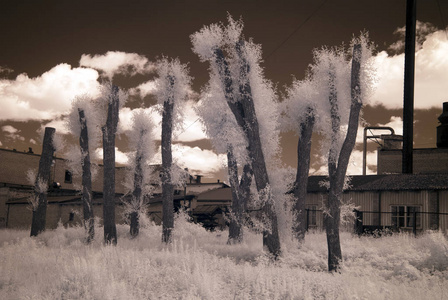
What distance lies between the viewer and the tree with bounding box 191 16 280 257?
12469 mm

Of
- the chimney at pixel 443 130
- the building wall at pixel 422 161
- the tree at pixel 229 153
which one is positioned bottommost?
the tree at pixel 229 153

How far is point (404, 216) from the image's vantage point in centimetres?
2352

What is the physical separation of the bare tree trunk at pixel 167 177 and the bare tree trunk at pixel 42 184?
7.26 meters

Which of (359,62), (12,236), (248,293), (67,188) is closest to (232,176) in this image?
(359,62)

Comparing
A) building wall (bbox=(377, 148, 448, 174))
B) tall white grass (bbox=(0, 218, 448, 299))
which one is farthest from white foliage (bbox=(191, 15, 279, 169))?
building wall (bbox=(377, 148, 448, 174))

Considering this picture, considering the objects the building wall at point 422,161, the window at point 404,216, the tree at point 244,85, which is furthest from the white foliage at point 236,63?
the building wall at point 422,161

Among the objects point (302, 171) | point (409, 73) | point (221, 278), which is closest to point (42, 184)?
point (302, 171)

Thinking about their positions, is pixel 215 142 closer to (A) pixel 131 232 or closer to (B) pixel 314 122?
(B) pixel 314 122

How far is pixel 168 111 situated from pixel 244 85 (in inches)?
215

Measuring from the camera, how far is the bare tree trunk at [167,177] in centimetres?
1667

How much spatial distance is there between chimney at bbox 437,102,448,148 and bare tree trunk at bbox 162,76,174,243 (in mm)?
23157

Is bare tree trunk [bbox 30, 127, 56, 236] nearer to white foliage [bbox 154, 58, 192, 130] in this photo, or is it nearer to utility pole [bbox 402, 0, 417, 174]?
white foliage [bbox 154, 58, 192, 130]

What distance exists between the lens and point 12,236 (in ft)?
74.7

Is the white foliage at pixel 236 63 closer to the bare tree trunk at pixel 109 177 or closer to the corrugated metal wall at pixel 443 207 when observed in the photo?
the bare tree trunk at pixel 109 177
